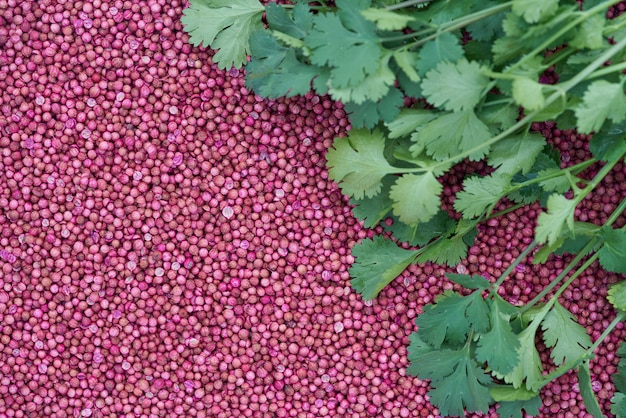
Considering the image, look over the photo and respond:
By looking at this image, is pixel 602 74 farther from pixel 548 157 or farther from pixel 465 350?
pixel 465 350

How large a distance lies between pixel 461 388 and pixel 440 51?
2.82 feet

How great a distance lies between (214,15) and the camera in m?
1.85

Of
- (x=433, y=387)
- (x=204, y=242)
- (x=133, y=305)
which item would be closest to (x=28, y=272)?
(x=133, y=305)

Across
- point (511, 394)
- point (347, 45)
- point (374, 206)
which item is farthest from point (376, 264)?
point (347, 45)

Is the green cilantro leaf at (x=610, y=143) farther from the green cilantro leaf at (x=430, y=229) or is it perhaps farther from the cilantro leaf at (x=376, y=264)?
the cilantro leaf at (x=376, y=264)

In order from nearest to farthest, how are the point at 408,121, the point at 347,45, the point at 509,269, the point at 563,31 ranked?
the point at 563,31, the point at 347,45, the point at 408,121, the point at 509,269

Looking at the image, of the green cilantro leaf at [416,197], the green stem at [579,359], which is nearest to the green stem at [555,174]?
the green cilantro leaf at [416,197]

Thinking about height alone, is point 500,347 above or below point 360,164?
below

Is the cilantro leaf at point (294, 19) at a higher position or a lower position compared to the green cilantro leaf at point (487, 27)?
lower

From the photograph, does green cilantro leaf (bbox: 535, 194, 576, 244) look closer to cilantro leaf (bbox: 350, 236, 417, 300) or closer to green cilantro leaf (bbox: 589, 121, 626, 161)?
green cilantro leaf (bbox: 589, 121, 626, 161)

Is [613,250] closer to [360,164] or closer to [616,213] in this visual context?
[616,213]

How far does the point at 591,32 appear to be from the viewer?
5.17 ft

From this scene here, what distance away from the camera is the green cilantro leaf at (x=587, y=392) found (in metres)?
1.81

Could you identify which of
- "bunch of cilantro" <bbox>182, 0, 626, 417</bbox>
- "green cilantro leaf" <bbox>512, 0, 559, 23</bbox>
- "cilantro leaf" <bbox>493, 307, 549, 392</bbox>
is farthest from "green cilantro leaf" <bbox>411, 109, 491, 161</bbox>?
"cilantro leaf" <bbox>493, 307, 549, 392</bbox>
